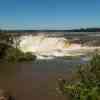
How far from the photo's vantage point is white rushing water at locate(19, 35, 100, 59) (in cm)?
2973

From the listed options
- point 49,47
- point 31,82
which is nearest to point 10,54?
point 49,47

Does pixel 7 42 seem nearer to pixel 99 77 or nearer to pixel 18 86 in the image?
pixel 18 86

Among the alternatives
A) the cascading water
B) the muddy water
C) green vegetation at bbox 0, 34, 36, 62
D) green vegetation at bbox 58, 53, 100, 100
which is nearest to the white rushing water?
the cascading water

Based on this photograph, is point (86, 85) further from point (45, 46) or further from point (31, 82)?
point (45, 46)

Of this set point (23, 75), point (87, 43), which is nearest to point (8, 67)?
point (23, 75)

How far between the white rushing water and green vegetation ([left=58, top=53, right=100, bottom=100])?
61.8 feet

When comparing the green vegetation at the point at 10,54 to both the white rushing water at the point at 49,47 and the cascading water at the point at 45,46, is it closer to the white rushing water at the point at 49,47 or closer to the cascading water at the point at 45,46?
the white rushing water at the point at 49,47

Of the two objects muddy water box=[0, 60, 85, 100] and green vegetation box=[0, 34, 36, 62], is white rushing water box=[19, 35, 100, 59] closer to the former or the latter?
green vegetation box=[0, 34, 36, 62]

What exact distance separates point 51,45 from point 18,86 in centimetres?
1905

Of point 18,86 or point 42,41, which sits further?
point 42,41

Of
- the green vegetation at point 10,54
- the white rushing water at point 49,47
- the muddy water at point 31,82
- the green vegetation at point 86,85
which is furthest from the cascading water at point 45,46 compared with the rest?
the green vegetation at point 86,85

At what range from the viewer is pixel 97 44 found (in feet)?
120

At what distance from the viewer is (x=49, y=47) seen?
3291 cm

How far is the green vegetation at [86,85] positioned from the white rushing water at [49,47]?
18.8 metres
